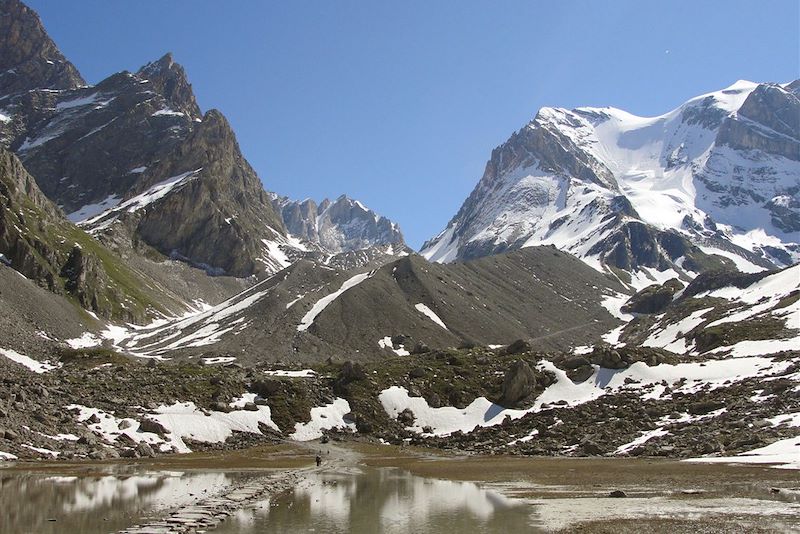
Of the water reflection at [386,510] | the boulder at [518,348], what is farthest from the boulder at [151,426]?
the boulder at [518,348]

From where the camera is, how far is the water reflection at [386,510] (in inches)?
1069

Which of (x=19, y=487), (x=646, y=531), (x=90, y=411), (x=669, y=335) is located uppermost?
(x=669, y=335)

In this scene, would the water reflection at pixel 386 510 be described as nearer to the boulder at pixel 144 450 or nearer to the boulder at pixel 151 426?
the boulder at pixel 144 450

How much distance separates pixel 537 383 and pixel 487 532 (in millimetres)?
70822

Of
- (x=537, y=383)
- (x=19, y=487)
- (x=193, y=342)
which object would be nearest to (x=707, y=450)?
(x=537, y=383)

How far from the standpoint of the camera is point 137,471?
47500mm

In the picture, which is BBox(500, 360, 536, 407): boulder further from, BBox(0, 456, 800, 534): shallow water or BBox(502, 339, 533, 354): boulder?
BBox(0, 456, 800, 534): shallow water

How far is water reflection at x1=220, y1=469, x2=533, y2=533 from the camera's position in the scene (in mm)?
27141

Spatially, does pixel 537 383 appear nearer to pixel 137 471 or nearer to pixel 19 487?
pixel 137 471

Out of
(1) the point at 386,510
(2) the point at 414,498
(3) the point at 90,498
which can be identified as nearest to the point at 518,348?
(2) the point at 414,498

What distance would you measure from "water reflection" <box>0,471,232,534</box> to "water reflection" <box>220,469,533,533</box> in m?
4.57

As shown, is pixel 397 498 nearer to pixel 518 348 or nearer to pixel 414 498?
pixel 414 498

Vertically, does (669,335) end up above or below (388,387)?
above

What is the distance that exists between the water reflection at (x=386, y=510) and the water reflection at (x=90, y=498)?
4568 mm
